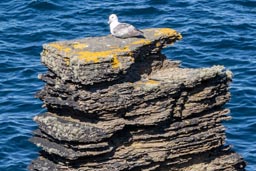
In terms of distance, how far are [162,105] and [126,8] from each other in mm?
25074

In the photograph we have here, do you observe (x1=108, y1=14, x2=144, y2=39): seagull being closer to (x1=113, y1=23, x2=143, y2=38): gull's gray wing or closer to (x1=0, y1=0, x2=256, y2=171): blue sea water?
(x1=113, y1=23, x2=143, y2=38): gull's gray wing

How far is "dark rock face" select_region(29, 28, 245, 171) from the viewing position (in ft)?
79.4

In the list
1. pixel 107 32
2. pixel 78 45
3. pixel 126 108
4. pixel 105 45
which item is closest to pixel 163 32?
pixel 105 45

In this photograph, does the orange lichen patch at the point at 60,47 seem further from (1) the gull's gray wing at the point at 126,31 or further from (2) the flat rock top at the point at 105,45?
(1) the gull's gray wing at the point at 126,31

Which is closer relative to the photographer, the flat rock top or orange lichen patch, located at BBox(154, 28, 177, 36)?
the flat rock top

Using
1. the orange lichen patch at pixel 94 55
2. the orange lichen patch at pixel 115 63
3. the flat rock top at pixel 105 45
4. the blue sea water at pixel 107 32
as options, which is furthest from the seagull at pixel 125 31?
the blue sea water at pixel 107 32

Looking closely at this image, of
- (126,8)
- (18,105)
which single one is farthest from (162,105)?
(126,8)

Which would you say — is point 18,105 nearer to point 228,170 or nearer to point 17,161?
point 17,161

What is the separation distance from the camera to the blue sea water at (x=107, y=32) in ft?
119

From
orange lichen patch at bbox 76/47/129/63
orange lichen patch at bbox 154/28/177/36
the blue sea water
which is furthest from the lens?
the blue sea water

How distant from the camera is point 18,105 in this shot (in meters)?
38.6

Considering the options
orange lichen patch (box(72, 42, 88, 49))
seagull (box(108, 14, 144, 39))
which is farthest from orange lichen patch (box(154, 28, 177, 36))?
orange lichen patch (box(72, 42, 88, 49))

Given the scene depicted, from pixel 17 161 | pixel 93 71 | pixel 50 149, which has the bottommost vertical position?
pixel 17 161

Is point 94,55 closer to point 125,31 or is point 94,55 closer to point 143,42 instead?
point 143,42
